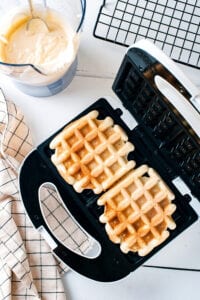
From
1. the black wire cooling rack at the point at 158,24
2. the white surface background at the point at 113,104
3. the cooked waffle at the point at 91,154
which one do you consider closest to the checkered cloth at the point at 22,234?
the white surface background at the point at 113,104

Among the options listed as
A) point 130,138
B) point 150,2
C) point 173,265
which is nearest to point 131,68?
point 130,138

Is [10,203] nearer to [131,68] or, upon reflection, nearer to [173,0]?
[131,68]

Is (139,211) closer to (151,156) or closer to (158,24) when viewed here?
(151,156)

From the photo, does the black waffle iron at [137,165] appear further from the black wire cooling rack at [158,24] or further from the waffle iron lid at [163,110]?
the black wire cooling rack at [158,24]

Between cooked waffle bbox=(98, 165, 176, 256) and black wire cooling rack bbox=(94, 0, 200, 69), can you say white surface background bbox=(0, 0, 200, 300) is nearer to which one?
black wire cooling rack bbox=(94, 0, 200, 69)

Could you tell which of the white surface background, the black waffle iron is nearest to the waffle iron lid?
the black waffle iron

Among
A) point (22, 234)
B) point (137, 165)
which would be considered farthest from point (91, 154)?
point (22, 234)
